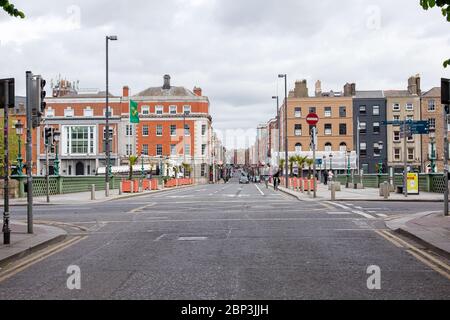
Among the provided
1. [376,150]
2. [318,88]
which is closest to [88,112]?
[318,88]

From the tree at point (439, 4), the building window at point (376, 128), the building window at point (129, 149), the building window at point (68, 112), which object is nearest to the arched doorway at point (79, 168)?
the building window at point (129, 149)

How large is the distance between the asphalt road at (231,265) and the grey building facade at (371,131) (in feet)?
269

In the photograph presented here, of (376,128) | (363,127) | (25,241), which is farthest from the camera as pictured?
(363,127)

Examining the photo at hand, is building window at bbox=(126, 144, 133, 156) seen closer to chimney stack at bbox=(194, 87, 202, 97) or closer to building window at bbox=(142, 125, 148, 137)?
building window at bbox=(142, 125, 148, 137)

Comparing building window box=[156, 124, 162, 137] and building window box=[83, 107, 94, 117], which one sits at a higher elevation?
building window box=[83, 107, 94, 117]

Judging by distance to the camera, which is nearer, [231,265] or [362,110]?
[231,265]

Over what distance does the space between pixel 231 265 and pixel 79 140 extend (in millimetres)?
92751

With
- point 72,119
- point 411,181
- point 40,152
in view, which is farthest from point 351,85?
point 411,181

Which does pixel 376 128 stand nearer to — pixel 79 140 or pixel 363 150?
pixel 363 150

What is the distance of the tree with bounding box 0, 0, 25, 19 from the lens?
8.87m

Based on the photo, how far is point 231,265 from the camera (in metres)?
9.19

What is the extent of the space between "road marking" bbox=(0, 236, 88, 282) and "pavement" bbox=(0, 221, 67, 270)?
0.20 meters

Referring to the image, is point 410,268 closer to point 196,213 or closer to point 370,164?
point 196,213

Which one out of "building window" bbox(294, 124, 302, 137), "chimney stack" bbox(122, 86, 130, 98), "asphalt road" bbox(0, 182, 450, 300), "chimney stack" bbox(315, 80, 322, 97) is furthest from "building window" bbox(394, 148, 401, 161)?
"asphalt road" bbox(0, 182, 450, 300)
